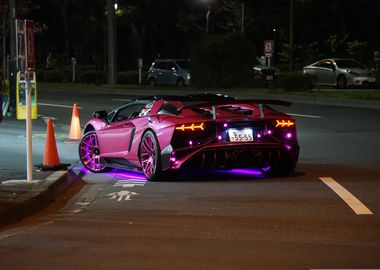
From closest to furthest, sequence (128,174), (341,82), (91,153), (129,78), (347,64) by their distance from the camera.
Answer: (128,174)
(91,153)
(341,82)
(347,64)
(129,78)

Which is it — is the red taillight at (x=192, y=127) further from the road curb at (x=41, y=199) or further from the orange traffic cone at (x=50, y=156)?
the orange traffic cone at (x=50, y=156)

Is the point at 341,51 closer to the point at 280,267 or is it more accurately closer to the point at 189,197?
the point at 189,197

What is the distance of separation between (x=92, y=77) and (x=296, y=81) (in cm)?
1755

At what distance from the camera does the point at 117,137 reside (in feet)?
38.9

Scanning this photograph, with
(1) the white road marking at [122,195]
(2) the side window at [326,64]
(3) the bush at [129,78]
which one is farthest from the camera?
(3) the bush at [129,78]

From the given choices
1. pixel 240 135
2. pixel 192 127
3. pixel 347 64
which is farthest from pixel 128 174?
pixel 347 64

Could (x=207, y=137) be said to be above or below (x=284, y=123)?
below

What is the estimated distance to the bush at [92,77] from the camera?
4444cm

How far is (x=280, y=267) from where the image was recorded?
6168 millimetres

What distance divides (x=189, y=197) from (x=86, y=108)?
53.7 ft

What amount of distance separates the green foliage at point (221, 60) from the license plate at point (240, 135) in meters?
23.7

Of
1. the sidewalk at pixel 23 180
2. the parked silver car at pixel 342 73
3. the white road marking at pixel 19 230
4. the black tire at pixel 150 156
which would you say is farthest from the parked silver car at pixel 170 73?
Result: the white road marking at pixel 19 230

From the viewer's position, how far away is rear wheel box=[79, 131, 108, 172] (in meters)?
12.4

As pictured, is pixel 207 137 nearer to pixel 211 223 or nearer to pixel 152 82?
pixel 211 223
